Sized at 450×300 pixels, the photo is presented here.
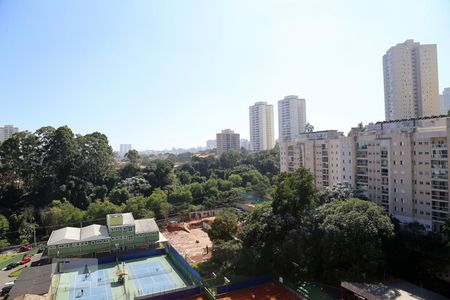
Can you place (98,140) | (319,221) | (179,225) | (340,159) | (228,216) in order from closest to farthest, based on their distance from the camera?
(319,221), (228,216), (340,159), (179,225), (98,140)

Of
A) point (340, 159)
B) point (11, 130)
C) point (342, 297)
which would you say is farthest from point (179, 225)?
point (11, 130)

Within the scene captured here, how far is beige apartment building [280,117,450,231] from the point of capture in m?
18.0

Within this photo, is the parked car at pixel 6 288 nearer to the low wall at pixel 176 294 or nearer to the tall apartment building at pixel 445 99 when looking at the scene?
the low wall at pixel 176 294

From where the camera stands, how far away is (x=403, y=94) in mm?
42344

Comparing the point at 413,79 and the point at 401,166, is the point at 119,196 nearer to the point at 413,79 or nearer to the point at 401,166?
the point at 401,166

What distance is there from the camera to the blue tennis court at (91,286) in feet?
52.7

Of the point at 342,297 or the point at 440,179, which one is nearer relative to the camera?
the point at 342,297

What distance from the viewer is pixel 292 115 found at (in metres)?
63.1

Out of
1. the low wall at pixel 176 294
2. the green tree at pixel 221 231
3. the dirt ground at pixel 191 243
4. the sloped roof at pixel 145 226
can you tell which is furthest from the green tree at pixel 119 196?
the low wall at pixel 176 294

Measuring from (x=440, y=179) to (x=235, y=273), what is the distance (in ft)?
39.6

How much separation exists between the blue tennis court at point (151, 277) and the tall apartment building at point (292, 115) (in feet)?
153

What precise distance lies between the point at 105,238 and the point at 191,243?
19.0 feet

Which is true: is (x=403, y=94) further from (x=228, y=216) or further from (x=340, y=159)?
(x=228, y=216)

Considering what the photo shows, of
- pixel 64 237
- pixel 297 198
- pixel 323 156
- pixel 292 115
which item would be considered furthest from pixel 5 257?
pixel 292 115
